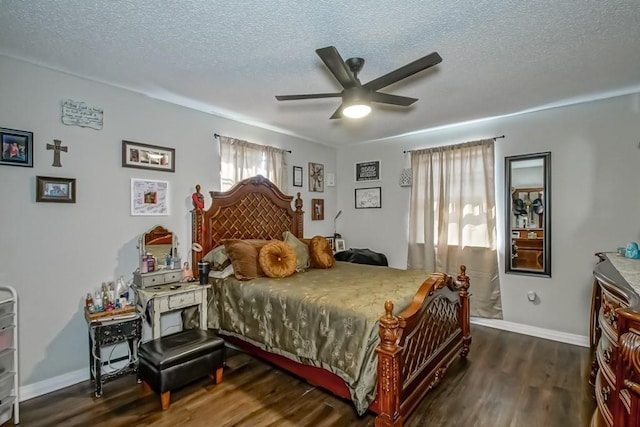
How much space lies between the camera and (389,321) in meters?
1.93

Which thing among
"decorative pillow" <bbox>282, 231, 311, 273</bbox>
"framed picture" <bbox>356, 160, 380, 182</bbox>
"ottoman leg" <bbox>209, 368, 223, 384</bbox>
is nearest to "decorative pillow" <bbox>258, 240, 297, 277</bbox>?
"decorative pillow" <bbox>282, 231, 311, 273</bbox>

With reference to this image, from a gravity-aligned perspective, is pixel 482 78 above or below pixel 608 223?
above

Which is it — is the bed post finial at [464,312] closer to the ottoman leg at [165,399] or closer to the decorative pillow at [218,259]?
the decorative pillow at [218,259]

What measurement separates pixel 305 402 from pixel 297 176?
3137 mm

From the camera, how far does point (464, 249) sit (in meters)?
4.12

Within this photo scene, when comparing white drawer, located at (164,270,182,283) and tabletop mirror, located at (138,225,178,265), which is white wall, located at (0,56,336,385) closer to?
tabletop mirror, located at (138,225,178,265)

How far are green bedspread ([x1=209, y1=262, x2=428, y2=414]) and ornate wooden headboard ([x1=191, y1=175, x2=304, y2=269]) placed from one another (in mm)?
647

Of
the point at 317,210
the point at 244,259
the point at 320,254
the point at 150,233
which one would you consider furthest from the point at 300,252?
the point at 150,233

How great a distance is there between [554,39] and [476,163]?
2.03 m

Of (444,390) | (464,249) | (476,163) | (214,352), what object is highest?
(476,163)

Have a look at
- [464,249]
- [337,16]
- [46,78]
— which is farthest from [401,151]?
[46,78]

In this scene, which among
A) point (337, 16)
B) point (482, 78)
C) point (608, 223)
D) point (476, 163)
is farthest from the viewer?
point (476, 163)

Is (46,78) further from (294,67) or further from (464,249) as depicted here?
(464,249)

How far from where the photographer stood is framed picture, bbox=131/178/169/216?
302 centimetres
